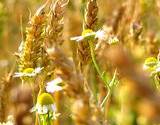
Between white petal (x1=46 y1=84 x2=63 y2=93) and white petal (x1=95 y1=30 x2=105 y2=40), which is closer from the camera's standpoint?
white petal (x1=46 y1=84 x2=63 y2=93)

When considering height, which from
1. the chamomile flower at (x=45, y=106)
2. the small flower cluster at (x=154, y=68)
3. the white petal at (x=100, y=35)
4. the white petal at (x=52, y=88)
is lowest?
the chamomile flower at (x=45, y=106)

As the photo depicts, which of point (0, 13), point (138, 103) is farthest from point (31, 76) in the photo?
point (0, 13)

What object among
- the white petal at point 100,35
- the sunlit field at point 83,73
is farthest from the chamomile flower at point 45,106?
the white petal at point 100,35

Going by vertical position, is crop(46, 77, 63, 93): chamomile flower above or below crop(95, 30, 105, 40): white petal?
below

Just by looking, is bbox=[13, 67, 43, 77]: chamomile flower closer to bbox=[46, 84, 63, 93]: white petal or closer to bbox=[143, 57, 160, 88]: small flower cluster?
bbox=[46, 84, 63, 93]: white petal

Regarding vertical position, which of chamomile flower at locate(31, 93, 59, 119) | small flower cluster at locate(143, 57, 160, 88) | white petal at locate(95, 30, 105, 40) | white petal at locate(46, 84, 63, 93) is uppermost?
white petal at locate(95, 30, 105, 40)

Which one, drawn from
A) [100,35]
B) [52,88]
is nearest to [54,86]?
[52,88]

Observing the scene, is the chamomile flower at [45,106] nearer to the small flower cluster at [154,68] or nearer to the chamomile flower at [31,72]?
the chamomile flower at [31,72]

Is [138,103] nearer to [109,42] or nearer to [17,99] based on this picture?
[17,99]

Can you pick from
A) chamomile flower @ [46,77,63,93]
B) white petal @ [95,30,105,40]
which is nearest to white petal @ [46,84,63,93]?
chamomile flower @ [46,77,63,93]

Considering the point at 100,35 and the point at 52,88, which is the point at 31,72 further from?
the point at 100,35
